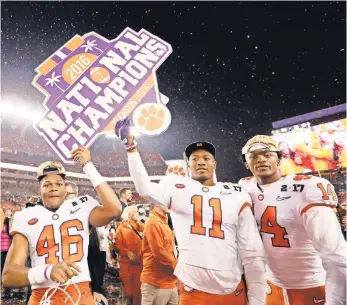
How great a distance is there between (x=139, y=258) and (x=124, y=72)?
4.00 metres

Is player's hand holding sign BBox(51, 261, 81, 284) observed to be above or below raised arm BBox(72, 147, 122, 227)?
below

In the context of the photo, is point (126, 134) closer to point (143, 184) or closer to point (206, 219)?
point (143, 184)

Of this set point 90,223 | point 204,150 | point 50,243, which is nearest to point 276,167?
point 204,150

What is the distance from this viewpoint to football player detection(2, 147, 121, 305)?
268 cm

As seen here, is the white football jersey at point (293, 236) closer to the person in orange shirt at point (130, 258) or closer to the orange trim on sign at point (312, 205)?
the orange trim on sign at point (312, 205)

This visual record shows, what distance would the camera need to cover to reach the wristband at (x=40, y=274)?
219 centimetres

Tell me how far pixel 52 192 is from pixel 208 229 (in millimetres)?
1277

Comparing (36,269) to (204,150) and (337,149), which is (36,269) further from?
(337,149)

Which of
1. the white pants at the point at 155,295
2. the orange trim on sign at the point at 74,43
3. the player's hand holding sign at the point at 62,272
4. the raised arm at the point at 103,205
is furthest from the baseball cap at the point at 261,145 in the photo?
the orange trim on sign at the point at 74,43

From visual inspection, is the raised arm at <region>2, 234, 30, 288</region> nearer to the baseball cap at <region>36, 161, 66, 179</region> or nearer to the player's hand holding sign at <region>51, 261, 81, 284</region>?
the player's hand holding sign at <region>51, 261, 81, 284</region>

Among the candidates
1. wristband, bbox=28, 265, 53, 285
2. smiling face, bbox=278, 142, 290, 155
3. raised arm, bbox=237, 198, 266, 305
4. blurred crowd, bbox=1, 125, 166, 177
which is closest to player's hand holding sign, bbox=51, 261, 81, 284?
wristband, bbox=28, 265, 53, 285

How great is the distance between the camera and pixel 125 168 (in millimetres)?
26062

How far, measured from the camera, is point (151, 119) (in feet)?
23.1

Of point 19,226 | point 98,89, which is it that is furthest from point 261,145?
point 98,89
